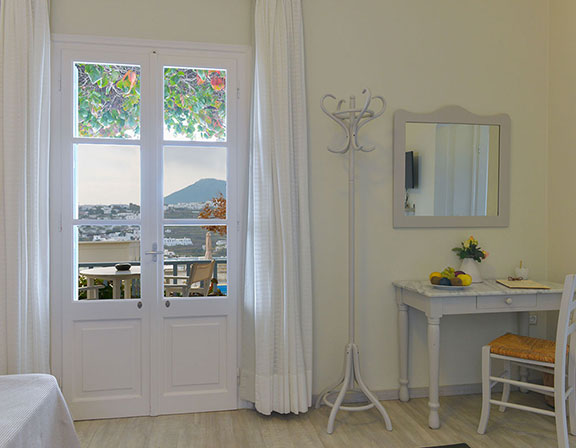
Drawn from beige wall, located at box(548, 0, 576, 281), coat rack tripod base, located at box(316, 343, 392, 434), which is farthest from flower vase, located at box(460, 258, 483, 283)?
coat rack tripod base, located at box(316, 343, 392, 434)

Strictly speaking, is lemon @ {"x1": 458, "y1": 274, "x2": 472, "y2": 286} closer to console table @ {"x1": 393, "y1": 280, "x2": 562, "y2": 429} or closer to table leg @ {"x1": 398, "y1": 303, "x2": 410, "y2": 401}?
console table @ {"x1": 393, "y1": 280, "x2": 562, "y2": 429}

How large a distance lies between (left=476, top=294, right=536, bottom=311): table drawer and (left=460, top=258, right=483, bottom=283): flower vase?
291 mm

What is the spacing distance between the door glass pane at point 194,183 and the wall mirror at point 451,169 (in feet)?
3.90

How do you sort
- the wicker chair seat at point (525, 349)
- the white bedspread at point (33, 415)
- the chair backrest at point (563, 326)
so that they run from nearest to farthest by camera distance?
the white bedspread at point (33, 415) < the chair backrest at point (563, 326) < the wicker chair seat at point (525, 349)

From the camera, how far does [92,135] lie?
2.86 metres

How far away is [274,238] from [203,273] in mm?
535

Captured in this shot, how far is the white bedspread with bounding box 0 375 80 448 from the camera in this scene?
66.6 inches

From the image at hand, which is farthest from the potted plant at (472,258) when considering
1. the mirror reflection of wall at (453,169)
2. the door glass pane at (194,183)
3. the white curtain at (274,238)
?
the door glass pane at (194,183)

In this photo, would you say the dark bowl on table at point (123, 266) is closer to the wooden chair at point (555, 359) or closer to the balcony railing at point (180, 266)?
the balcony railing at point (180, 266)

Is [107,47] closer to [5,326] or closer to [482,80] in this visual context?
[5,326]

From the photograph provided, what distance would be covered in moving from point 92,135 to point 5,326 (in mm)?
1208

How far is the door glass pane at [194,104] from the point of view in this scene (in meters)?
2.93

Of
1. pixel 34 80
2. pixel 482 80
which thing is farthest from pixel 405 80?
pixel 34 80

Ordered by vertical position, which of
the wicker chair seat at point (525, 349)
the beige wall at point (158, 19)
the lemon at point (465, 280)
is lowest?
the wicker chair seat at point (525, 349)
